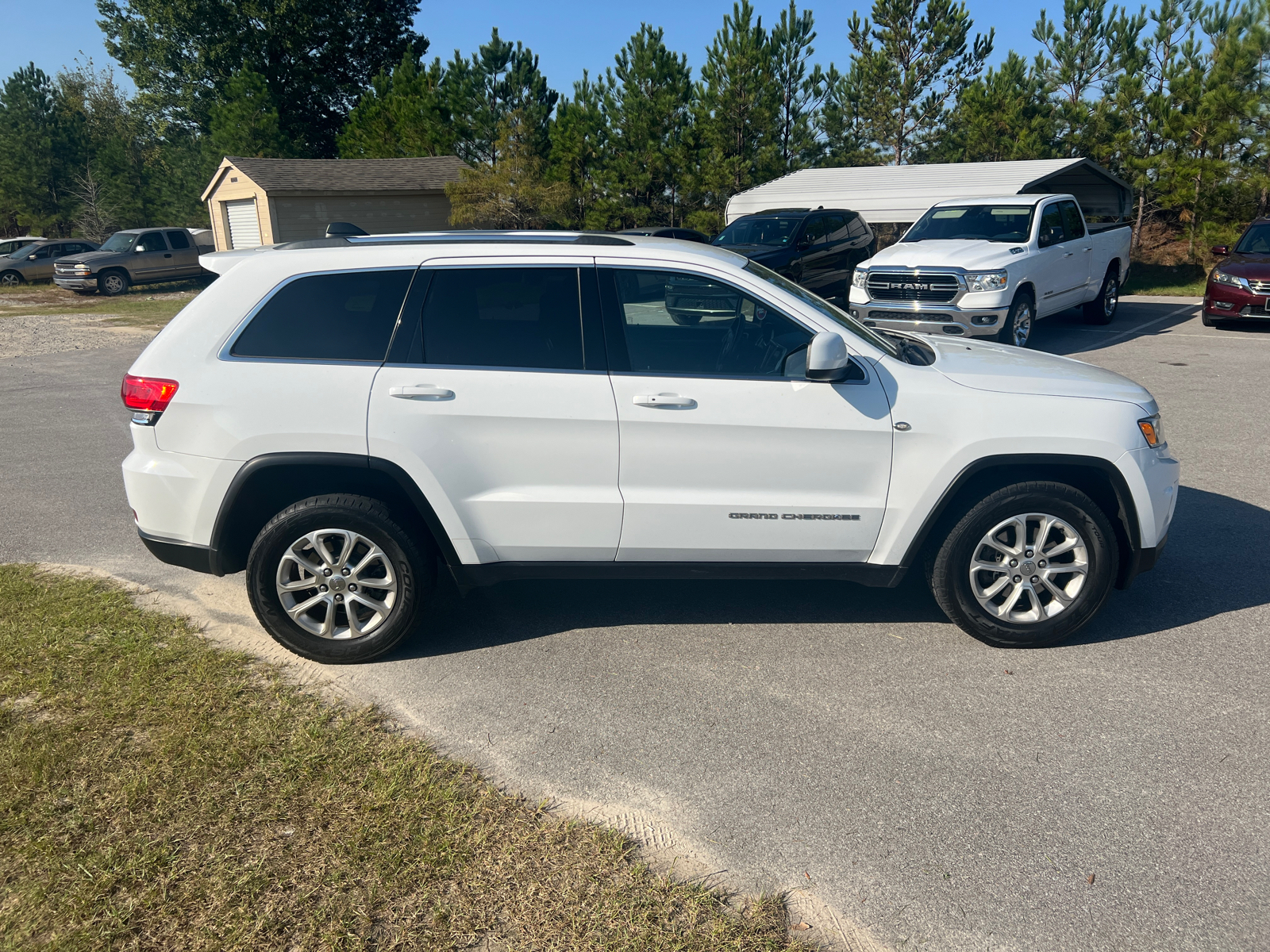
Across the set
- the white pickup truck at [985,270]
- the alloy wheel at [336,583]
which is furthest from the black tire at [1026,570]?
the white pickup truck at [985,270]

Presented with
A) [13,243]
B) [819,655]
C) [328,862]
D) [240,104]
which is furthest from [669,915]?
[240,104]

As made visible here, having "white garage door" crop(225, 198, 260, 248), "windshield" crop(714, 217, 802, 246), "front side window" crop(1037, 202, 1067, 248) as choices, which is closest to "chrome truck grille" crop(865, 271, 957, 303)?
"front side window" crop(1037, 202, 1067, 248)

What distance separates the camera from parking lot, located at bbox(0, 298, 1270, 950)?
2.85 m

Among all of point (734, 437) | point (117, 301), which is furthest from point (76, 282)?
point (734, 437)

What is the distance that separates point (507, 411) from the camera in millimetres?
4090

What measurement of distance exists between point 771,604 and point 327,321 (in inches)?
102

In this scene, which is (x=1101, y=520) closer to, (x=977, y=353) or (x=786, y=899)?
(x=977, y=353)

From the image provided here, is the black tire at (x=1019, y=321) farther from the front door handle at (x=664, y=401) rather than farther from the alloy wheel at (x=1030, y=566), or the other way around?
the front door handle at (x=664, y=401)

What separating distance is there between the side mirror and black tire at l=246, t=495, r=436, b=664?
6.30 feet

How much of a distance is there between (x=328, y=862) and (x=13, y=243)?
38160mm

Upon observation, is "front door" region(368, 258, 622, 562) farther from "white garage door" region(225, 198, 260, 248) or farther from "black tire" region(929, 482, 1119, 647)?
"white garage door" region(225, 198, 260, 248)

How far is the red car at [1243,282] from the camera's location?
1361 cm

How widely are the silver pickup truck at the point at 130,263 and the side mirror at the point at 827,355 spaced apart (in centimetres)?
2796

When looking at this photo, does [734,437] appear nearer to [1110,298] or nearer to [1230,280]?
[1230,280]
